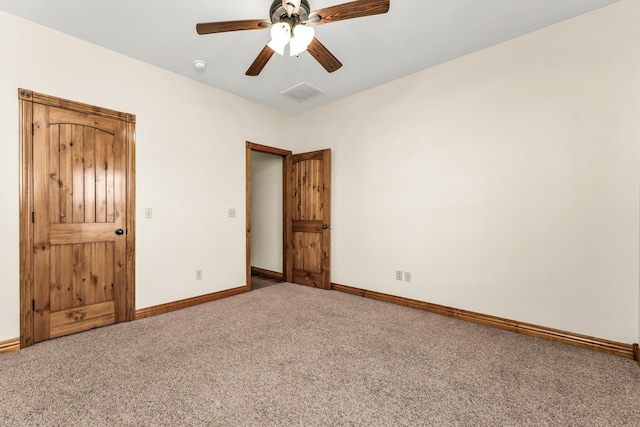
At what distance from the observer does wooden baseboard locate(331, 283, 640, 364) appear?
2133mm

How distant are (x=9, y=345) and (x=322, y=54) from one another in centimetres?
337

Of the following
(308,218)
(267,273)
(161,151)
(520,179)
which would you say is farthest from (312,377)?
(267,273)

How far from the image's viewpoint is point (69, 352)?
2.16 meters

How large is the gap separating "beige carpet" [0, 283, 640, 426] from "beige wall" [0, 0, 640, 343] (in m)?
0.50

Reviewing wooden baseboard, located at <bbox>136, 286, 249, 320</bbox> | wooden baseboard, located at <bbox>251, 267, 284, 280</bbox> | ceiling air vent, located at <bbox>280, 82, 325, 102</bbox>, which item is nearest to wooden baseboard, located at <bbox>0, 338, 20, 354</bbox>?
wooden baseboard, located at <bbox>136, 286, 249, 320</bbox>

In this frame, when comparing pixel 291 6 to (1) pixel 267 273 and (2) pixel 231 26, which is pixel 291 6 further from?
(1) pixel 267 273

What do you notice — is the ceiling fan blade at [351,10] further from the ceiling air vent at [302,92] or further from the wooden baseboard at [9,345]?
the wooden baseboard at [9,345]

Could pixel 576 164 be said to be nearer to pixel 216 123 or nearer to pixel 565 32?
pixel 565 32

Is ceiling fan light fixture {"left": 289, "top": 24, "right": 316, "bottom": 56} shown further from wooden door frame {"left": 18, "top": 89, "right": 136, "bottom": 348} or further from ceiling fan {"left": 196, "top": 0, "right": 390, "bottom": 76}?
wooden door frame {"left": 18, "top": 89, "right": 136, "bottom": 348}

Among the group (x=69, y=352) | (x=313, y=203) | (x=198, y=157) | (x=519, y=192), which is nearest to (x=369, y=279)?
(x=313, y=203)

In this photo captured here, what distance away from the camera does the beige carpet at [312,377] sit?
58.2 inches

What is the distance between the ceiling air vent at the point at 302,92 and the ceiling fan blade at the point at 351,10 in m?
1.67

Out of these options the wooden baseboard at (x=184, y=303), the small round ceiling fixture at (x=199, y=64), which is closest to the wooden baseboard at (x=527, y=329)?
the wooden baseboard at (x=184, y=303)

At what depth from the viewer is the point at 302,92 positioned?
12.0ft
